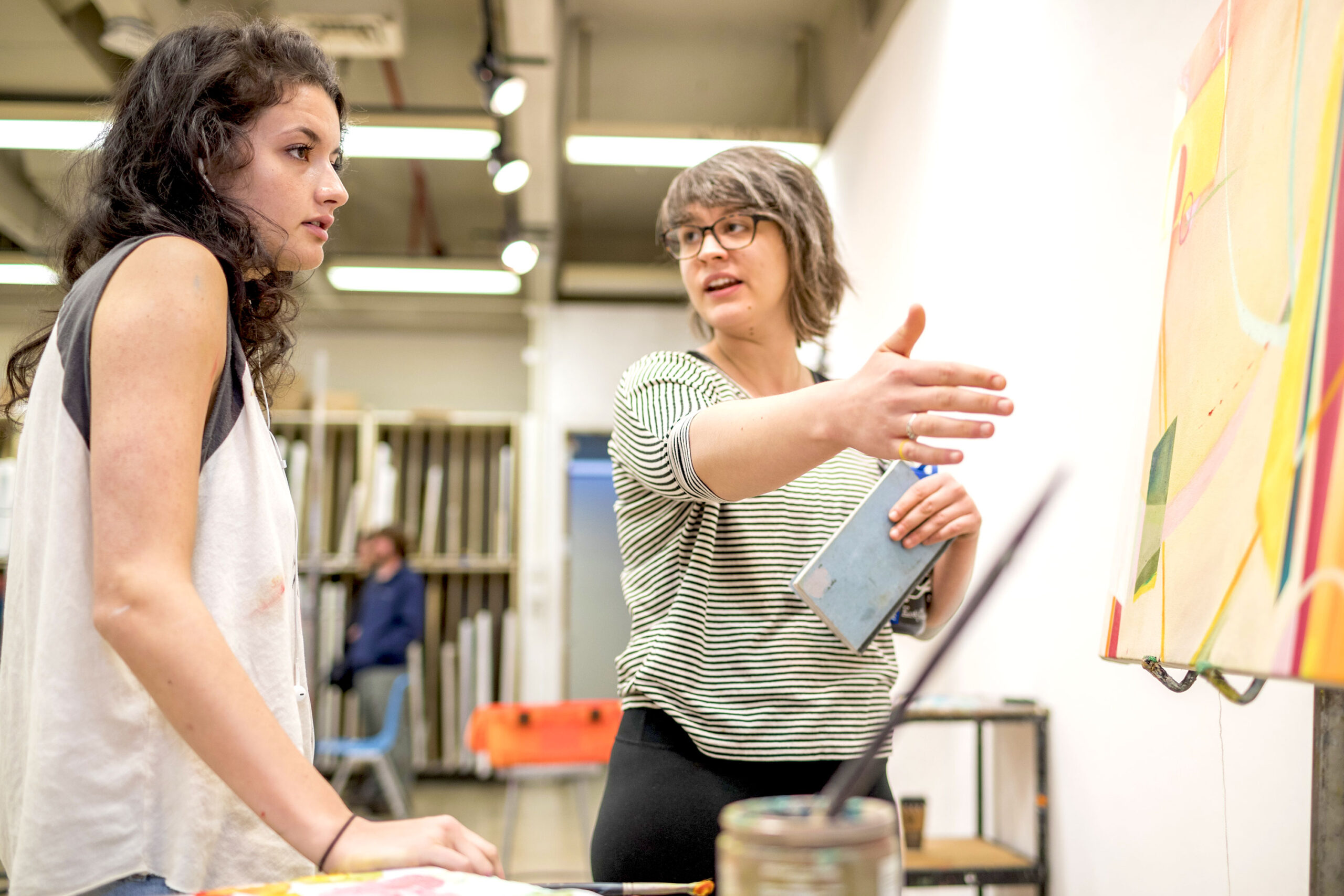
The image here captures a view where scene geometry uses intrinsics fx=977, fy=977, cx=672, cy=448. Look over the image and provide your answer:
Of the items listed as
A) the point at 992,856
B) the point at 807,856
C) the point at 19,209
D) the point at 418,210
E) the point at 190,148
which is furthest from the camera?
the point at 418,210

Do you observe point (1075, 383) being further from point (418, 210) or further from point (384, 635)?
point (418, 210)

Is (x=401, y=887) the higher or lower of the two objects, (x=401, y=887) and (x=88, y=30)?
the lower

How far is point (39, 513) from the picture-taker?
77cm

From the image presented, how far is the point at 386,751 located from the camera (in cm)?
535

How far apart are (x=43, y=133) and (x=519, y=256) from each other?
94.4 inches

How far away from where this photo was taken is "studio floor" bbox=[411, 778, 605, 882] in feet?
14.6

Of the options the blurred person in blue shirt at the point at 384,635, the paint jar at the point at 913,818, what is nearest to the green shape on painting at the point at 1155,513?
the paint jar at the point at 913,818

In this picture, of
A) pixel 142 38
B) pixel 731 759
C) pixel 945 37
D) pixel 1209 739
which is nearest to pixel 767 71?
pixel 945 37

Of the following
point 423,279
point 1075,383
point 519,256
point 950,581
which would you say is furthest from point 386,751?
point 950,581

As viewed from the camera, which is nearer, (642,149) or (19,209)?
(642,149)

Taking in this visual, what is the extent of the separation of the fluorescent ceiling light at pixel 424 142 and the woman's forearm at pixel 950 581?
3.93m

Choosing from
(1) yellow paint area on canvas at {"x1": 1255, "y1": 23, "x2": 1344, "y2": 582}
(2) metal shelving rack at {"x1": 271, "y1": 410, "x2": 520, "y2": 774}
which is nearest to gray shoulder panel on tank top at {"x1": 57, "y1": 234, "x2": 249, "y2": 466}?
(1) yellow paint area on canvas at {"x1": 1255, "y1": 23, "x2": 1344, "y2": 582}

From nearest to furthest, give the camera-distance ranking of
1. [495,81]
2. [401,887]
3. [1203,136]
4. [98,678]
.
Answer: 1. [401,887]
2. [98,678]
3. [1203,136]
4. [495,81]

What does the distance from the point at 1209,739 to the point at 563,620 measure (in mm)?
5659
